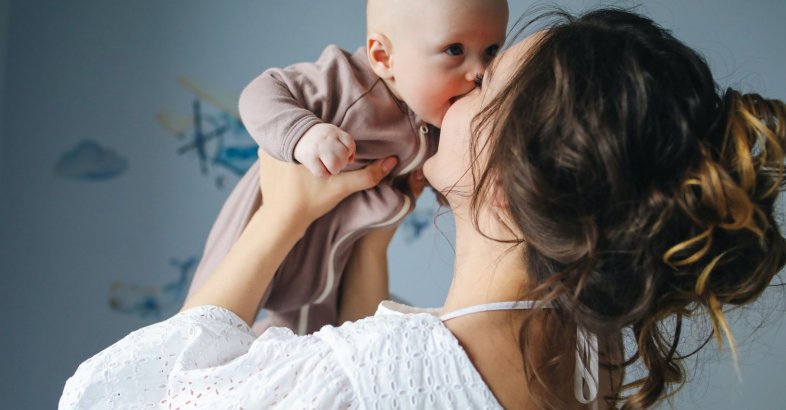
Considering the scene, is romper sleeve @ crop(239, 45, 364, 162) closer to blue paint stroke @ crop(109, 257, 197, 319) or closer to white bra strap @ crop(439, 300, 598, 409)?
white bra strap @ crop(439, 300, 598, 409)

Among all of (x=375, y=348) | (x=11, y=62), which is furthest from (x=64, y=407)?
(x=11, y=62)

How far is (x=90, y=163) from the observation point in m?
2.00

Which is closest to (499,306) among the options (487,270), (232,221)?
(487,270)

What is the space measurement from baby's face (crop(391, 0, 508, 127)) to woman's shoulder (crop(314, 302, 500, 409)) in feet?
1.39

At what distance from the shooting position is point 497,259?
885mm

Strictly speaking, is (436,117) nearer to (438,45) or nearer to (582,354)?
(438,45)

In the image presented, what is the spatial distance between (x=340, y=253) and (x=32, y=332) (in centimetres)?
106

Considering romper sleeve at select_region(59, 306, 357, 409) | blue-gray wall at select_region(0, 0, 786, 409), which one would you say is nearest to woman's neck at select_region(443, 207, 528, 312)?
romper sleeve at select_region(59, 306, 357, 409)

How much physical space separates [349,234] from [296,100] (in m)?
0.24

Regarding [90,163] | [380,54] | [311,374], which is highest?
[380,54]

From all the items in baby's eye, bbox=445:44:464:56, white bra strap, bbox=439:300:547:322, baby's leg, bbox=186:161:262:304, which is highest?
baby's eye, bbox=445:44:464:56

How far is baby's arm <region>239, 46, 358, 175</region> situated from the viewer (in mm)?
1097

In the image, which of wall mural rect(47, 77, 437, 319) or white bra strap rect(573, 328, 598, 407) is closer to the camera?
white bra strap rect(573, 328, 598, 407)

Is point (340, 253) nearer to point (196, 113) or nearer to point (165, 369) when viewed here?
point (165, 369)
